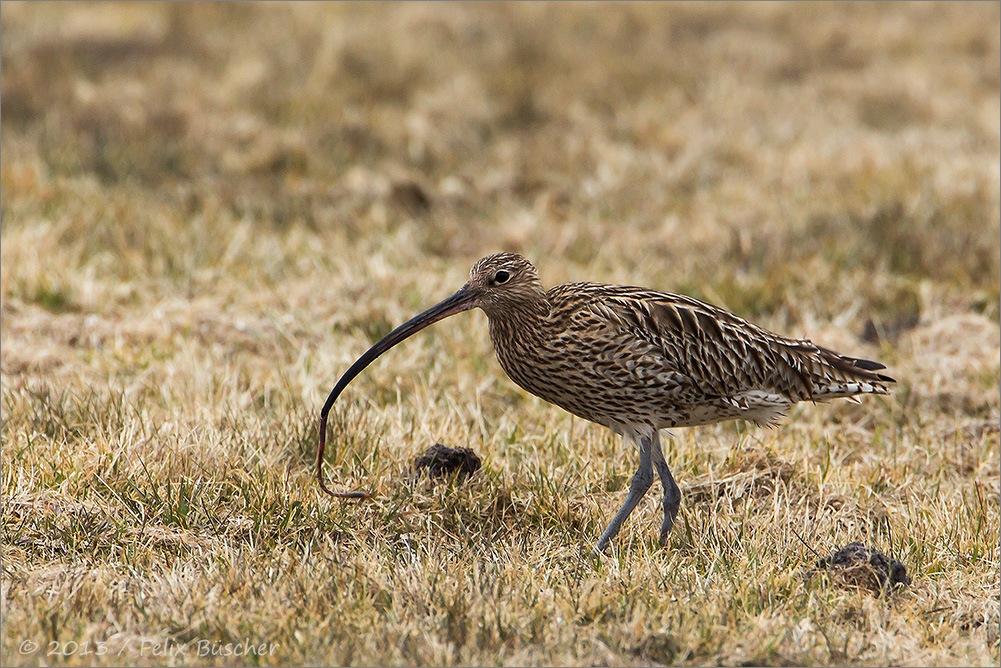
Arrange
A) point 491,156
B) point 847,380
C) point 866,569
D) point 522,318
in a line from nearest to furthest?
point 866,569
point 522,318
point 847,380
point 491,156

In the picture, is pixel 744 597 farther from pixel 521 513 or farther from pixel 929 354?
pixel 929 354

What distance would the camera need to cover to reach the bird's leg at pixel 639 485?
427cm

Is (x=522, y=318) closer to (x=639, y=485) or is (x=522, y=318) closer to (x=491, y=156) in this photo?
(x=639, y=485)

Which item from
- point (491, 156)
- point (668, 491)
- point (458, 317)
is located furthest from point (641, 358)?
point (491, 156)

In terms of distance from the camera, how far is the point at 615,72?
39.2 feet

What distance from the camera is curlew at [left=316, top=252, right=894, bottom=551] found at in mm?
4352

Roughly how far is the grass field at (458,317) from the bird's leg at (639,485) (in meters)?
0.13

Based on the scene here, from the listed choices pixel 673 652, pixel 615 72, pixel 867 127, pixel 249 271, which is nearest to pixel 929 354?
pixel 673 652

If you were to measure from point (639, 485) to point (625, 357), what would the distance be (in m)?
0.50

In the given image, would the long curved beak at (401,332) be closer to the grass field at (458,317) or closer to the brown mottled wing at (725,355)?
the grass field at (458,317)

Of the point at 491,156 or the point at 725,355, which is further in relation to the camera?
the point at 491,156

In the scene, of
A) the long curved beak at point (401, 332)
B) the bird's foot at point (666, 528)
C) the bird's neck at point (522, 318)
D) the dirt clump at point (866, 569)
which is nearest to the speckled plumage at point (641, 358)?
the bird's neck at point (522, 318)

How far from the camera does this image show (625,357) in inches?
171

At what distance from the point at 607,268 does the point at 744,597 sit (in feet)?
14.2
